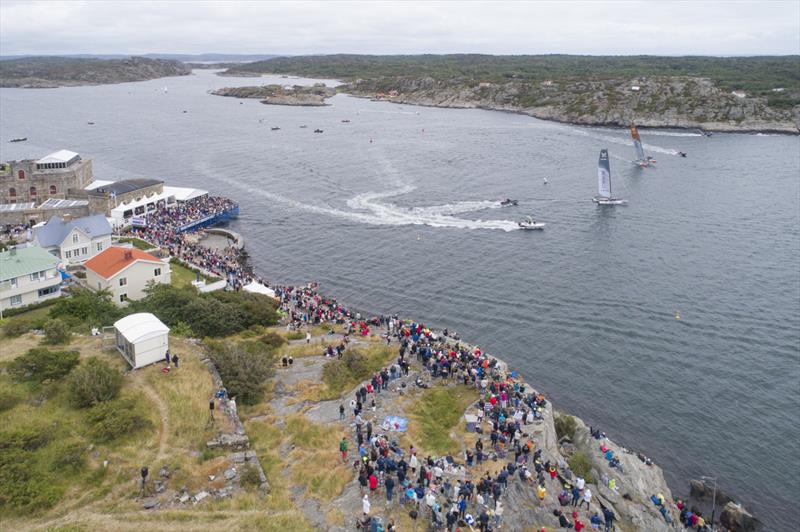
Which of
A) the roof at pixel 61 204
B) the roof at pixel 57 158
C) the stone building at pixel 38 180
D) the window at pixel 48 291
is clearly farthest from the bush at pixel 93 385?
the roof at pixel 57 158

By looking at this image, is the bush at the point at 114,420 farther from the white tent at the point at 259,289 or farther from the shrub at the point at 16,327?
the white tent at the point at 259,289

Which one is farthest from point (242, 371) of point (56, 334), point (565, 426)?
point (565, 426)

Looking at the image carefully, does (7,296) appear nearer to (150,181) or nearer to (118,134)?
(150,181)

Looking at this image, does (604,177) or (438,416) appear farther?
(604,177)

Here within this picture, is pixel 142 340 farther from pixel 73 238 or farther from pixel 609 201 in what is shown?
pixel 609 201

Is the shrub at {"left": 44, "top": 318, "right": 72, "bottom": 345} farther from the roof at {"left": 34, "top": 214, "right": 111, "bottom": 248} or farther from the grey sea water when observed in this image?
the grey sea water

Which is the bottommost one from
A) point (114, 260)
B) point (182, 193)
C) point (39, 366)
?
point (39, 366)
